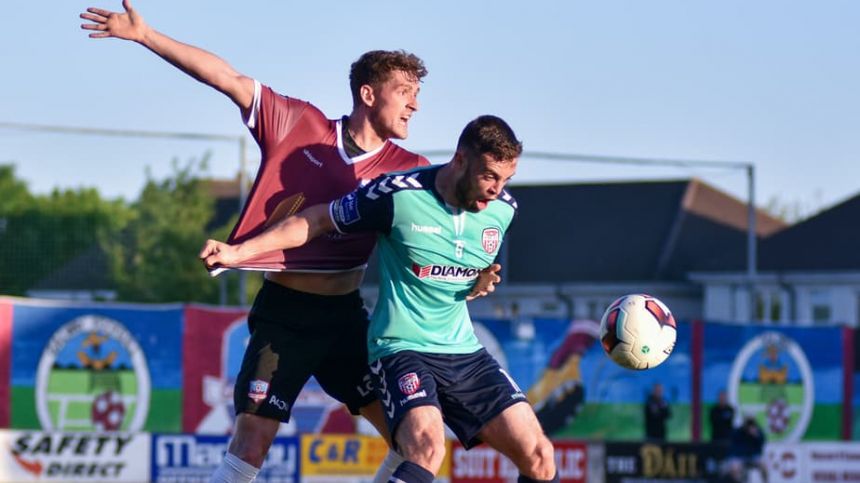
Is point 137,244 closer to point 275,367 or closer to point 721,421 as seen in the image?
point 721,421

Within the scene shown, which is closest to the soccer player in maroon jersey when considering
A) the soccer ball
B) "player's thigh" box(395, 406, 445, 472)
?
"player's thigh" box(395, 406, 445, 472)

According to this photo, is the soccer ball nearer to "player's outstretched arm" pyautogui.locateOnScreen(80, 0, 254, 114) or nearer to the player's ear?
the player's ear

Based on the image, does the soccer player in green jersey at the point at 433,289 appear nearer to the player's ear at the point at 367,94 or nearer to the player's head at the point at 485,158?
the player's head at the point at 485,158

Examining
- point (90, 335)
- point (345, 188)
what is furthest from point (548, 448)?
point (90, 335)

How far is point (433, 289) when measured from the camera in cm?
744

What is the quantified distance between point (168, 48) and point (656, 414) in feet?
55.2

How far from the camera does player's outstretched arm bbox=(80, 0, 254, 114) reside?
734 cm

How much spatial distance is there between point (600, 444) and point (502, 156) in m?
13.5

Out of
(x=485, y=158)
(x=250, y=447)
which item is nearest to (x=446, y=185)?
(x=485, y=158)

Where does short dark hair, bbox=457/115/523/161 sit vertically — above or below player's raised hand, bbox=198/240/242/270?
above

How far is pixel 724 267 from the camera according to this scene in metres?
50.1

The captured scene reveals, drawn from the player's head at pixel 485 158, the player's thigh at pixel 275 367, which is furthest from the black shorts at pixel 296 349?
the player's head at pixel 485 158

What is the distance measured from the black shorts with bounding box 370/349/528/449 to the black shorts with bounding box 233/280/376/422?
0.45m

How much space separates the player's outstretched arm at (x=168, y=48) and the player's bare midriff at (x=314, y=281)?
1.00 metres
